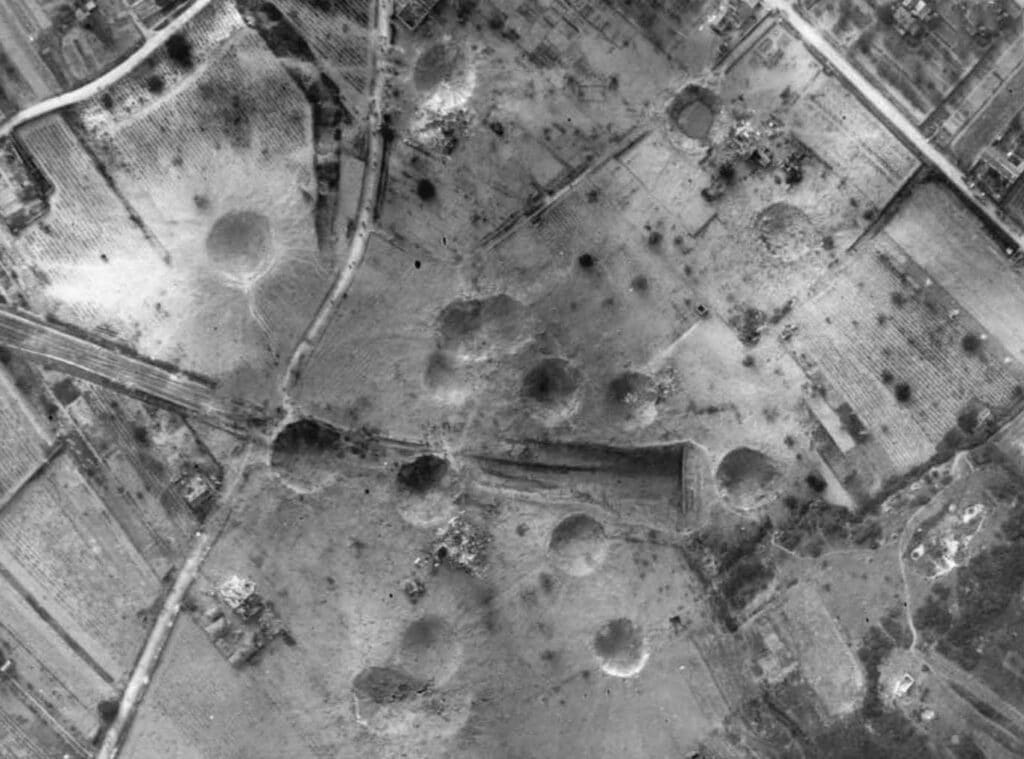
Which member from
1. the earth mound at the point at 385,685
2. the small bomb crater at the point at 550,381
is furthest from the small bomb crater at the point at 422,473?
the earth mound at the point at 385,685

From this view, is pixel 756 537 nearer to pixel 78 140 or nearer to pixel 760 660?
pixel 760 660

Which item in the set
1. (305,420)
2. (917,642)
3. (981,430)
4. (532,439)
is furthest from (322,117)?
(917,642)

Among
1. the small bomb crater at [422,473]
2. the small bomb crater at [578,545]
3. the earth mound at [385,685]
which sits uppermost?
the small bomb crater at [422,473]

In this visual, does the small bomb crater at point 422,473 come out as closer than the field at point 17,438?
No

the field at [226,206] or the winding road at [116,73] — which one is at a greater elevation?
the winding road at [116,73]

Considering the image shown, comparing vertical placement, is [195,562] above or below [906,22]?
below

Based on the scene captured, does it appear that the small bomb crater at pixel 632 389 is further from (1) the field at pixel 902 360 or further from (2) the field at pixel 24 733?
(2) the field at pixel 24 733
